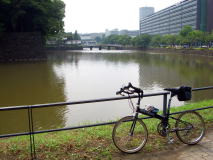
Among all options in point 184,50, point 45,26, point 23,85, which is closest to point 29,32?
point 45,26

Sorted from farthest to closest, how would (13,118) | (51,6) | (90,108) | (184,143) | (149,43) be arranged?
(149,43)
(51,6)
(90,108)
(13,118)
(184,143)

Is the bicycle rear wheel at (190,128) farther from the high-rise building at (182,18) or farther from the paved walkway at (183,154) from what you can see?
the high-rise building at (182,18)

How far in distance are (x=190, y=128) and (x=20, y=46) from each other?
144 feet

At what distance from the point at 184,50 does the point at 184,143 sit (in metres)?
65.8

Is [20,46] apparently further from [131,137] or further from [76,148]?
[131,137]

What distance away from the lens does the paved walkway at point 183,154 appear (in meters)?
4.09

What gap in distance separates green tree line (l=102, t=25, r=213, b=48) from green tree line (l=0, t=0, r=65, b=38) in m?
40.1

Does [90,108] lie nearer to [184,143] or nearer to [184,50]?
[184,143]

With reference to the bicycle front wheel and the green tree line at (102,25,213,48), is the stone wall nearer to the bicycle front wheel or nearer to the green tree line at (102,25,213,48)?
the bicycle front wheel

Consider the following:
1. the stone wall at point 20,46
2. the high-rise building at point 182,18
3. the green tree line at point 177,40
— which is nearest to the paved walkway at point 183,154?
the stone wall at point 20,46

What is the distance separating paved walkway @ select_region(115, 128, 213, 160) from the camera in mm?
4090

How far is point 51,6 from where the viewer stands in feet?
158

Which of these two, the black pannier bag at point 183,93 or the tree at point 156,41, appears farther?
the tree at point 156,41

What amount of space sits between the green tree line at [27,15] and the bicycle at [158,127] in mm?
39191
